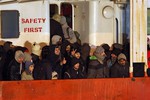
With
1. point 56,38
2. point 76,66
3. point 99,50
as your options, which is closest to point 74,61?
point 76,66

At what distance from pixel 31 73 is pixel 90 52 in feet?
4.46

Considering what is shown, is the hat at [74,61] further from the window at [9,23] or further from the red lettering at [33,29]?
the window at [9,23]

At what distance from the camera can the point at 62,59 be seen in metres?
8.57

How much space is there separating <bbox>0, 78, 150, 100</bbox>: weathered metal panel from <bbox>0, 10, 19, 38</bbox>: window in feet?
5.01

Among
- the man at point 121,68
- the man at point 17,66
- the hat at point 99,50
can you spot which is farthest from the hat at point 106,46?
the man at point 17,66

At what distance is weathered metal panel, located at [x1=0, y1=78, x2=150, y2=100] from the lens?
24.6 ft

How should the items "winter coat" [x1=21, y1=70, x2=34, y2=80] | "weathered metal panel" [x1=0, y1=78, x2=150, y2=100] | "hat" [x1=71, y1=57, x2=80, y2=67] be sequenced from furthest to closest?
"hat" [x1=71, y1=57, x2=80, y2=67], "winter coat" [x1=21, y1=70, x2=34, y2=80], "weathered metal panel" [x1=0, y1=78, x2=150, y2=100]

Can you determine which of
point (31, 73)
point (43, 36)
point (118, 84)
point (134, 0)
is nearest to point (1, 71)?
point (31, 73)

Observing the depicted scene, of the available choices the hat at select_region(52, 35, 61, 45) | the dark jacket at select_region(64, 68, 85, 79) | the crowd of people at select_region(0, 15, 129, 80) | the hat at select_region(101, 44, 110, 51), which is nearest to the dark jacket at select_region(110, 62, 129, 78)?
the crowd of people at select_region(0, 15, 129, 80)

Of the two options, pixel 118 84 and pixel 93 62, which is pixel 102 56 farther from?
pixel 118 84

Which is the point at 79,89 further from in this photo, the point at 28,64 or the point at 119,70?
the point at 119,70

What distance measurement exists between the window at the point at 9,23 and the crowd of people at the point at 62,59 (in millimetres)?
196

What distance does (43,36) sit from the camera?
29.4ft

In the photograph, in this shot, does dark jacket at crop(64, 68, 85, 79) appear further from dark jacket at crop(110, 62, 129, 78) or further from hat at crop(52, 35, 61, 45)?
hat at crop(52, 35, 61, 45)
